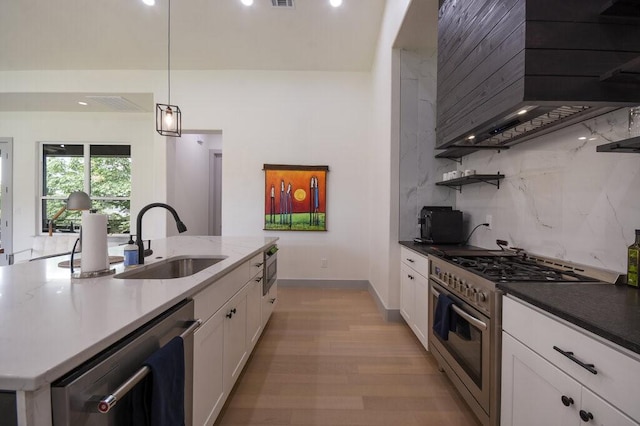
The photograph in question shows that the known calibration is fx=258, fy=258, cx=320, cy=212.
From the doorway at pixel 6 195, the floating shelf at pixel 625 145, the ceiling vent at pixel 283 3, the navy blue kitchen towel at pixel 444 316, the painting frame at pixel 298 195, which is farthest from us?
the doorway at pixel 6 195

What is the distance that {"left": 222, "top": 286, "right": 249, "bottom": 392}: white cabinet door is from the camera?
1.51m

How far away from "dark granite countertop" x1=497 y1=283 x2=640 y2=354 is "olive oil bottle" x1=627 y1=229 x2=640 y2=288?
0.04 metres

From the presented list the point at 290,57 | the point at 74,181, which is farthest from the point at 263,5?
the point at 74,181

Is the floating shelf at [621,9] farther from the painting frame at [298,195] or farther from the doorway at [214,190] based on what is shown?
the doorway at [214,190]

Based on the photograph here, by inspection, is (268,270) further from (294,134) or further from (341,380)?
(294,134)

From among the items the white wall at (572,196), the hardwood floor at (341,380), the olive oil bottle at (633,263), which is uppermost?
the white wall at (572,196)

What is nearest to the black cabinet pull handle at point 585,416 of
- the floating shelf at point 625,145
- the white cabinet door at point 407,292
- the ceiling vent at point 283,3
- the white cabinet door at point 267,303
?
the floating shelf at point 625,145

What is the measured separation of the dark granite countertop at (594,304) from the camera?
75cm

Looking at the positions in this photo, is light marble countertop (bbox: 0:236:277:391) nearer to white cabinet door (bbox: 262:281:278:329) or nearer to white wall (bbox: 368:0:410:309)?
white cabinet door (bbox: 262:281:278:329)

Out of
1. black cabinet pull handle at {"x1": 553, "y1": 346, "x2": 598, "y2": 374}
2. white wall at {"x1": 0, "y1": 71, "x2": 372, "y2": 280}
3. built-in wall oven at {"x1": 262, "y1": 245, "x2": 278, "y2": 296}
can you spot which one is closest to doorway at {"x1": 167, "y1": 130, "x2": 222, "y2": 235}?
white wall at {"x1": 0, "y1": 71, "x2": 372, "y2": 280}

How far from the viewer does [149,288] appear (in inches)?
41.6

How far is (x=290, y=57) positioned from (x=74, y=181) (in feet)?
16.3

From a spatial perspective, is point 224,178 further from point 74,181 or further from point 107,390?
point 107,390

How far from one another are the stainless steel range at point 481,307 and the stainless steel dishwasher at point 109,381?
1459mm
